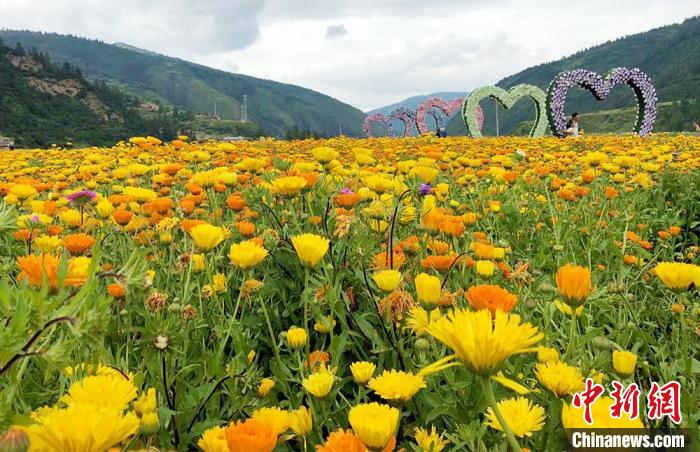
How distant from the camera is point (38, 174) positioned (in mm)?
4355

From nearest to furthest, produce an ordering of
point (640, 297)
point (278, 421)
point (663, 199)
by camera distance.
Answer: point (278, 421), point (640, 297), point (663, 199)

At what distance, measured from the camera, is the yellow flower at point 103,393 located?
65cm

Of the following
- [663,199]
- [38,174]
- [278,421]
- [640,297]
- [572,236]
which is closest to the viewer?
[278,421]

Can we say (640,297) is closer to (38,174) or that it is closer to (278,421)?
(278,421)

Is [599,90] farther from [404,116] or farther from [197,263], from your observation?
[197,263]

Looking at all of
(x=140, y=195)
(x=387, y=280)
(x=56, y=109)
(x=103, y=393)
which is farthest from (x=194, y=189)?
(x=56, y=109)

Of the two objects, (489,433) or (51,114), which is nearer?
(489,433)

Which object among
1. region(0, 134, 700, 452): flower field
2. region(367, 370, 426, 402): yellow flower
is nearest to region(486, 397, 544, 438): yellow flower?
region(0, 134, 700, 452): flower field

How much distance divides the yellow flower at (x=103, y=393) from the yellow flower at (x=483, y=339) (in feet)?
1.31

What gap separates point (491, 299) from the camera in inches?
36.2

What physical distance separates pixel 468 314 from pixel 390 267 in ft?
2.82

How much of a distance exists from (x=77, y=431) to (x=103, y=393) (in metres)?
0.15

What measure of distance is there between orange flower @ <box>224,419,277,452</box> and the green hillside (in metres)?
86.2

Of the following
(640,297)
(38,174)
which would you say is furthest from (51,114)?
(640,297)
